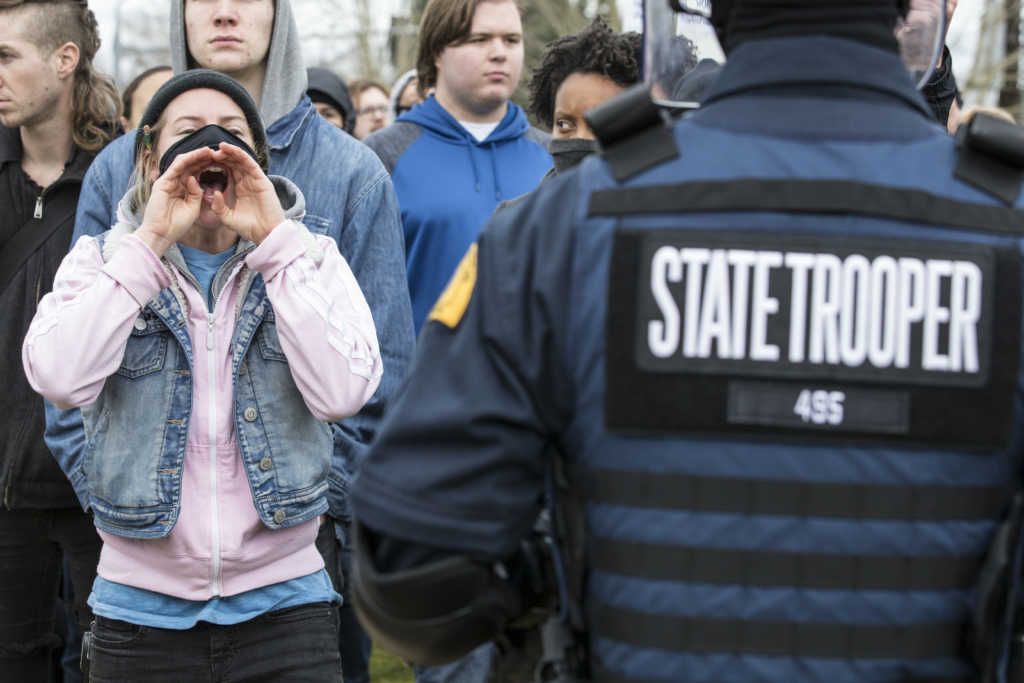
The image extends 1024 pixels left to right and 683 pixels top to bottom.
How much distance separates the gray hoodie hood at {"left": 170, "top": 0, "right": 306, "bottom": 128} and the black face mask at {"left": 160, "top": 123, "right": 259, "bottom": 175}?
2.52 ft

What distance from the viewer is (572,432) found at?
187cm

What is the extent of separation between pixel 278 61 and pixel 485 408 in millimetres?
2408

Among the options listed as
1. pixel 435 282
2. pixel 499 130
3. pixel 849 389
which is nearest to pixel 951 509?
pixel 849 389

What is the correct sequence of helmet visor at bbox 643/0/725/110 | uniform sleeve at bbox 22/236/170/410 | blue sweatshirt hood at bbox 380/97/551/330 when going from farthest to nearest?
blue sweatshirt hood at bbox 380/97/551/330
uniform sleeve at bbox 22/236/170/410
helmet visor at bbox 643/0/725/110

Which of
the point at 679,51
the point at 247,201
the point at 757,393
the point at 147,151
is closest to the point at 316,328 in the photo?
the point at 247,201

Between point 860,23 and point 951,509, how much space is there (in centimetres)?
70

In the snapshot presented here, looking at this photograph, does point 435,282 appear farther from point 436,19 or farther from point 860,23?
point 860,23

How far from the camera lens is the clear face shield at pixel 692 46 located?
2201 millimetres

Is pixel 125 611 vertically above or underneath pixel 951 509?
underneath

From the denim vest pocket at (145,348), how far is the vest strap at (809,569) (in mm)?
1438

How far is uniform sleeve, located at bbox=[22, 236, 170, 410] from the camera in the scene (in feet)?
8.93

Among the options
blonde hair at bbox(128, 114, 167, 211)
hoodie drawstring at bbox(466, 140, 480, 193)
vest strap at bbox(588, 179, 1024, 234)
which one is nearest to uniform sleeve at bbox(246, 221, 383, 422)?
blonde hair at bbox(128, 114, 167, 211)

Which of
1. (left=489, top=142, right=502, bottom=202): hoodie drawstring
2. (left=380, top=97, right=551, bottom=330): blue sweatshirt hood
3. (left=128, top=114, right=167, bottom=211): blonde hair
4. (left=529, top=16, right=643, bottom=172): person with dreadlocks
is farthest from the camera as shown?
(left=489, top=142, right=502, bottom=202): hoodie drawstring

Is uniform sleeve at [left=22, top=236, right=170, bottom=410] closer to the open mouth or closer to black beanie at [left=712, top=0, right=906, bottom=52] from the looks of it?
the open mouth
